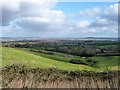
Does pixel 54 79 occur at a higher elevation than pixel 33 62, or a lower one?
lower

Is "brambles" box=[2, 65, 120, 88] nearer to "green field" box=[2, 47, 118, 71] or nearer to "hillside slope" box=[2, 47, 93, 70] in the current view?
"green field" box=[2, 47, 118, 71]

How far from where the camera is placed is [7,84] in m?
4.15

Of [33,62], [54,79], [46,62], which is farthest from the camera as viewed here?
[46,62]

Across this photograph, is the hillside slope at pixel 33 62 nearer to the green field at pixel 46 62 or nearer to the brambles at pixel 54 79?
the green field at pixel 46 62

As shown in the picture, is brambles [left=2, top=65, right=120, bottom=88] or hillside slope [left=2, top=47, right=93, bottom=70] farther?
hillside slope [left=2, top=47, right=93, bottom=70]

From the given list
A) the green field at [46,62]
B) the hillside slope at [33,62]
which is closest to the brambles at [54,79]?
the green field at [46,62]

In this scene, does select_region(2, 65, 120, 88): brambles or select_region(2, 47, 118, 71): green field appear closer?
select_region(2, 65, 120, 88): brambles

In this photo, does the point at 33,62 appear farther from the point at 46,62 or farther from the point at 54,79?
the point at 54,79

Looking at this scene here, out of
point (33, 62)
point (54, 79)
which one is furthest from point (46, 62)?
point (54, 79)

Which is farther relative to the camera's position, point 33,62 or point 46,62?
point 46,62

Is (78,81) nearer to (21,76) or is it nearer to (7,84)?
(21,76)

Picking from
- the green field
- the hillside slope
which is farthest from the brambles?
the hillside slope

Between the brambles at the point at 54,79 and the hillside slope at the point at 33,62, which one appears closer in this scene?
the brambles at the point at 54,79

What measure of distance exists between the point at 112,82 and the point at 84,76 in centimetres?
119
